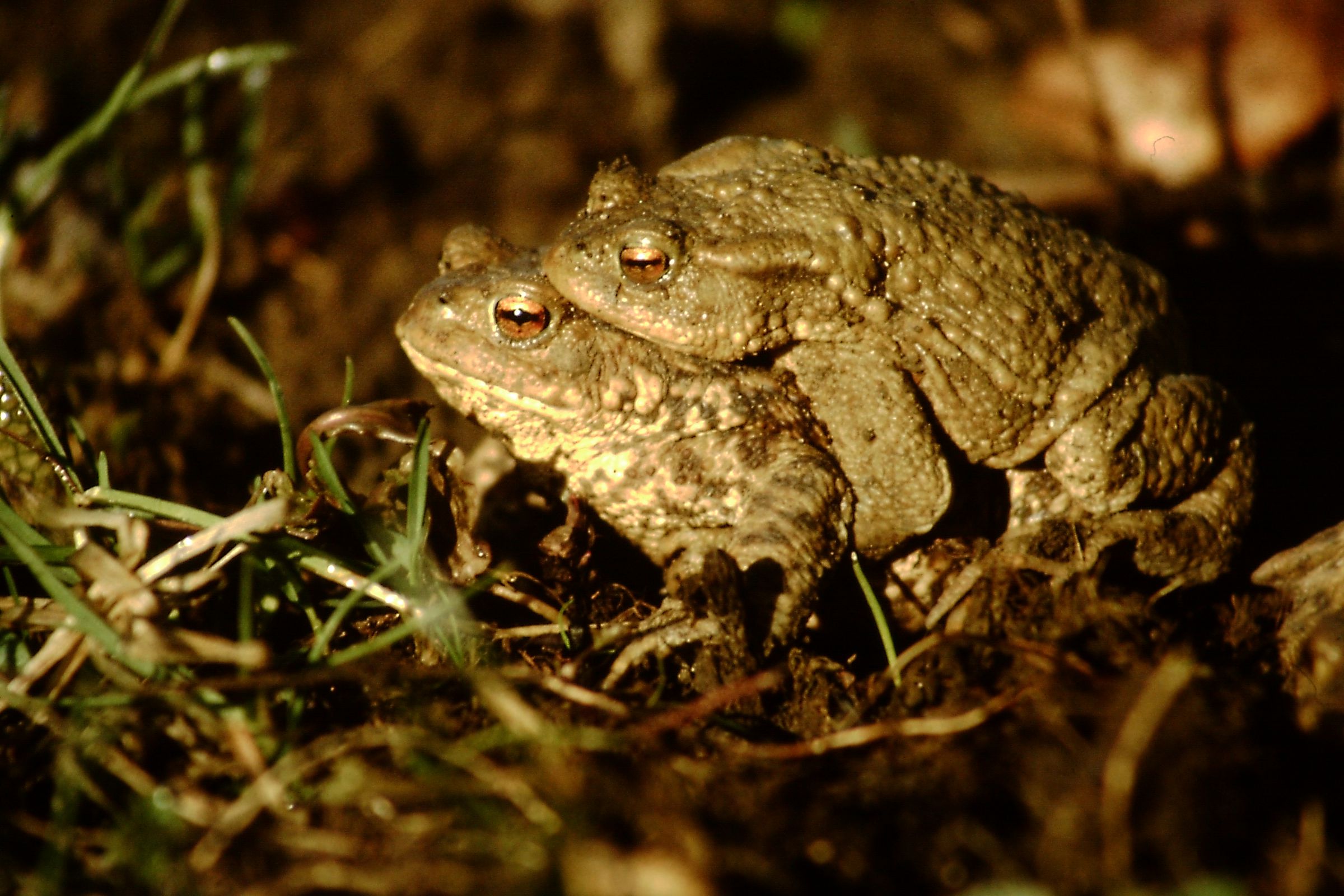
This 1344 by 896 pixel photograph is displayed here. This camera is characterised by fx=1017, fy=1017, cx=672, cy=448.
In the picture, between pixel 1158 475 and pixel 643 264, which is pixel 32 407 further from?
pixel 1158 475

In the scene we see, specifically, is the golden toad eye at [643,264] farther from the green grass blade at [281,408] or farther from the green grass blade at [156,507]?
the green grass blade at [156,507]

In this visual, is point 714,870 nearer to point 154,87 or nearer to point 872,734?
point 872,734

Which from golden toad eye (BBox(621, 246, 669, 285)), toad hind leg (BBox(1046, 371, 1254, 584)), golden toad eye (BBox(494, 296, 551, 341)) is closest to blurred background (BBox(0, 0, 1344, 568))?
toad hind leg (BBox(1046, 371, 1254, 584))

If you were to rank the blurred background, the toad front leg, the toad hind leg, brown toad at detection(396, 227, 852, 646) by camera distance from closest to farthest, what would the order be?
the toad front leg < the toad hind leg < brown toad at detection(396, 227, 852, 646) < the blurred background

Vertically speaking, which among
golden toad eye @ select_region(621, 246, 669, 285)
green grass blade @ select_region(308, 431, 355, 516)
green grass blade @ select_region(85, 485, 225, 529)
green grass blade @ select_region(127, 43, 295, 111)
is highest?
green grass blade @ select_region(127, 43, 295, 111)

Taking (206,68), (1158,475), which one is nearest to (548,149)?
(206,68)

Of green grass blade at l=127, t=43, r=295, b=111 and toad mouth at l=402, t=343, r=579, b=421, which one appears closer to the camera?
toad mouth at l=402, t=343, r=579, b=421

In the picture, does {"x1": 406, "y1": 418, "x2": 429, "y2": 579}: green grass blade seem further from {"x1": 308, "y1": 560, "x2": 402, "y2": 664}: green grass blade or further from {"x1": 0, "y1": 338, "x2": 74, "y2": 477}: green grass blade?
{"x1": 0, "y1": 338, "x2": 74, "y2": 477}: green grass blade

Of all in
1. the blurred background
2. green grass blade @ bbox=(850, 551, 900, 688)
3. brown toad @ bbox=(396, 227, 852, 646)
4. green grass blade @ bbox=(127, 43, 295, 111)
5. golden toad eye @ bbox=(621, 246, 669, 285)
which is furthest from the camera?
the blurred background
